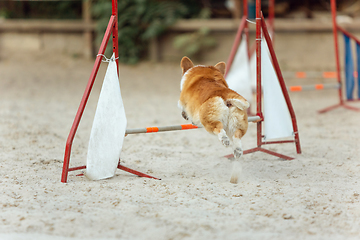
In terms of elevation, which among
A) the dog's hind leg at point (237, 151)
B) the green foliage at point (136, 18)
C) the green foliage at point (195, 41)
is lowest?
the dog's hind leg at point (237, 151)

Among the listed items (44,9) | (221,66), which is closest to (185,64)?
(221,66)

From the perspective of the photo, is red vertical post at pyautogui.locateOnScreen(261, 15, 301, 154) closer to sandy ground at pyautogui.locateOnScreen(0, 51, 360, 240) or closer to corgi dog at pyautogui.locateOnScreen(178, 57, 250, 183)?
sandy ground at pyautogui.locateOnScreen(0, 51, 360, 240)

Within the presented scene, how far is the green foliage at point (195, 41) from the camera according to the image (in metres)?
9.23

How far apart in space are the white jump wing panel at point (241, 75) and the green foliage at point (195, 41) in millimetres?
4230

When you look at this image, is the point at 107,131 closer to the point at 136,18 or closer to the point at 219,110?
the point at 219,110

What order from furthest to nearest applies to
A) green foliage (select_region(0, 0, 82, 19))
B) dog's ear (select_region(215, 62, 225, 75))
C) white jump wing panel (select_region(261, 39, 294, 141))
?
green foliage (select_region(0, 0, 82, 19)), white jump wing panel (select_region(261, 39, 294, 141)), dog's ear (select_region(215, 62, 225, 75))

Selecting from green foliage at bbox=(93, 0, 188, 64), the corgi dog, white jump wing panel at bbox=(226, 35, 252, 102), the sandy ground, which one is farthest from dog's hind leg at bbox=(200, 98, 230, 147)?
green foliage at bbox=(93, 0, 188, 64)

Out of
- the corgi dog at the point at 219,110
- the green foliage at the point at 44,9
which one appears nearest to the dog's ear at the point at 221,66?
the corgi dog at the point at 219,110

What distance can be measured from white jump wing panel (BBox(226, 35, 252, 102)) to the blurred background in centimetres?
423

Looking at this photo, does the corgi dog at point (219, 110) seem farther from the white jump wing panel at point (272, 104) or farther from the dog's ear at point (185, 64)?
the white jump wing panel at point (272, 104)

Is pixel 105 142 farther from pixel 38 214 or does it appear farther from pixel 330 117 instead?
pixel 330 117

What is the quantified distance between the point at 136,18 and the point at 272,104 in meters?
6.58

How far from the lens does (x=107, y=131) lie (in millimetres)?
2902

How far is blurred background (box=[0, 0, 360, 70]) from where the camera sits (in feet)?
30.1
